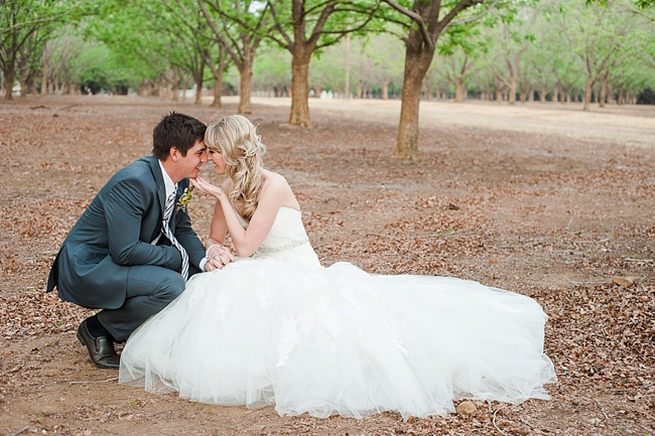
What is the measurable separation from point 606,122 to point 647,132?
23.1 feet

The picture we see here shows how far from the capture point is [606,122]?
36938 mm

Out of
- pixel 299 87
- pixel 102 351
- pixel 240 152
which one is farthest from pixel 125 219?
pixel 299 87

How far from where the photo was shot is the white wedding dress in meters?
3.88

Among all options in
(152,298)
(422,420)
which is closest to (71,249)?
(152,298)

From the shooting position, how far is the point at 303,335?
13.3 ft

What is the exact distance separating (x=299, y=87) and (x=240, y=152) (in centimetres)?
2226

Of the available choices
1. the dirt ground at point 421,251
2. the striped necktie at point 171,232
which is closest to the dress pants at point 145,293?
the striped necktie at point 171,232

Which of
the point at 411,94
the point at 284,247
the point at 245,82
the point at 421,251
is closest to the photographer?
the point at 284,247

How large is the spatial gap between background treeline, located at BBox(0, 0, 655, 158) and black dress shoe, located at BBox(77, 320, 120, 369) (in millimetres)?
8100

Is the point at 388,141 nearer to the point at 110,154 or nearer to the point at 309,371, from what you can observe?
the point at 110,154

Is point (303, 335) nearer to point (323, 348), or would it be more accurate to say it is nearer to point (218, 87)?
point (323, 348)

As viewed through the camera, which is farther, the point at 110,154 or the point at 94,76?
the point at 94,76

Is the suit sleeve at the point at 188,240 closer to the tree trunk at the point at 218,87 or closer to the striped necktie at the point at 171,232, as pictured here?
the striped necktie at the point at 171,232

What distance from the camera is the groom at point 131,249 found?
4.26 meters
